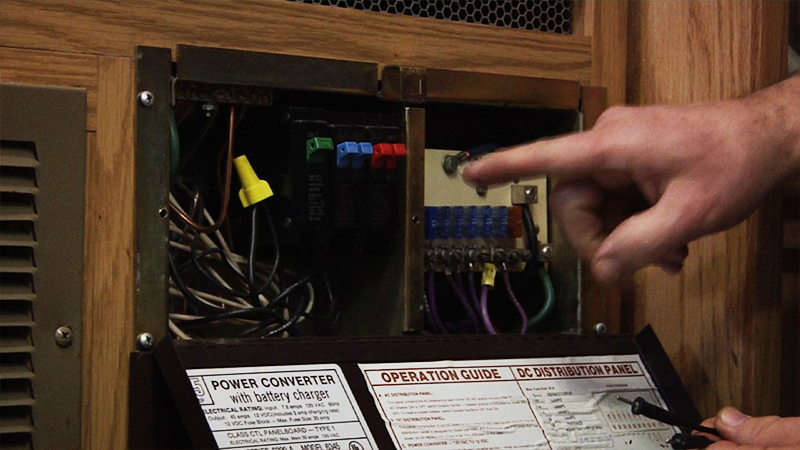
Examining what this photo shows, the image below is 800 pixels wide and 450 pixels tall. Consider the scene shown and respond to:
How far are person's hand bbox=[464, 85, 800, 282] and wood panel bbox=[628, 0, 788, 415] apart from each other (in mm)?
354

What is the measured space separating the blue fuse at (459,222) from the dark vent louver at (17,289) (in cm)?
51

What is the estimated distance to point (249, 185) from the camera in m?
1.13

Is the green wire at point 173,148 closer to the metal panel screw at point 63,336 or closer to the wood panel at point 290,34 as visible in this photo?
the wood panel at point 290,34

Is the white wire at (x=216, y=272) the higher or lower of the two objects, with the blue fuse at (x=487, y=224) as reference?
lower

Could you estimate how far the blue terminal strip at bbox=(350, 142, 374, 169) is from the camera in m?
1.09

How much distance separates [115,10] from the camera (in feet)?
3.23

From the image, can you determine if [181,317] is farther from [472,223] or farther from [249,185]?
[472,223]

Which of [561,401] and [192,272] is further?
[192,272]

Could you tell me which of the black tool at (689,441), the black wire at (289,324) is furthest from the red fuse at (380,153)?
the black tool at (689,441)

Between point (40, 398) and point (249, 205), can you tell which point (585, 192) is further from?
point (40, 398)

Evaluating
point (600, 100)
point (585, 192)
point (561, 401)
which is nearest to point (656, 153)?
point (585, 192)

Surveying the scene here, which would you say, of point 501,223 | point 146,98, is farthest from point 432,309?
point 146,98

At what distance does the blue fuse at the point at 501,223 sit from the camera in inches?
48.8

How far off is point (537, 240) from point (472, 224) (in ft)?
0.33
